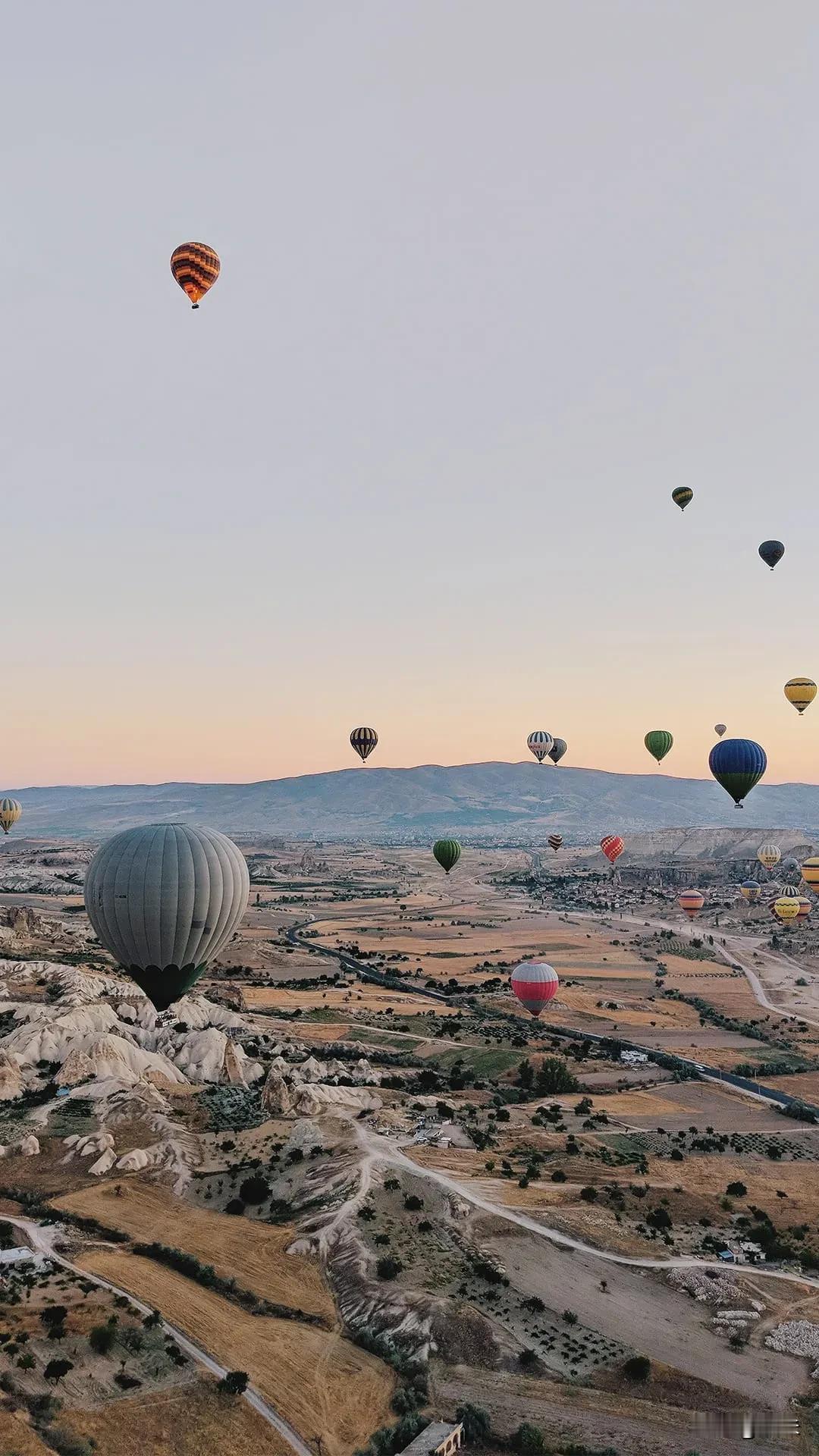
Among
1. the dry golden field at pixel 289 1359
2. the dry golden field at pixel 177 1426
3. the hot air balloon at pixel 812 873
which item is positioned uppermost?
the hot air balloon at pixel 812 873

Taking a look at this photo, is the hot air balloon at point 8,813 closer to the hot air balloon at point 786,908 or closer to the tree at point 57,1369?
the tree at point 57,1369

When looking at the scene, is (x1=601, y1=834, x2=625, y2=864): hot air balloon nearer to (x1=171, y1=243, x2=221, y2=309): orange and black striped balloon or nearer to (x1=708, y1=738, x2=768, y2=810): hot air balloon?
(x1=708, y1=738, x2=768, y2=810): hot air balloon

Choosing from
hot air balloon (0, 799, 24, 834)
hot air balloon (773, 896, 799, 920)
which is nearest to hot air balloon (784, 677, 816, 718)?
hot air balloon (773, 896, 799, 920)

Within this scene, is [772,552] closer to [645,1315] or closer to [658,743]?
[658,743]

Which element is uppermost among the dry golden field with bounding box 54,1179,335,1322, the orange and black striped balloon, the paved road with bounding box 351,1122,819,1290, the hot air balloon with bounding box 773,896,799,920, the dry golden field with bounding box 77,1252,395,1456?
the orange and black striped balloon

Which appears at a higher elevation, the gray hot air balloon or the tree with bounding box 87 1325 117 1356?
the gray hot air balloon

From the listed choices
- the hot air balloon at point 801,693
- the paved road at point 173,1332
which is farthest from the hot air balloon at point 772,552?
the paved road at point 173,1332

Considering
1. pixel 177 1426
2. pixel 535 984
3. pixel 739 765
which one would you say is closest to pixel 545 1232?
pixel 177 1426
